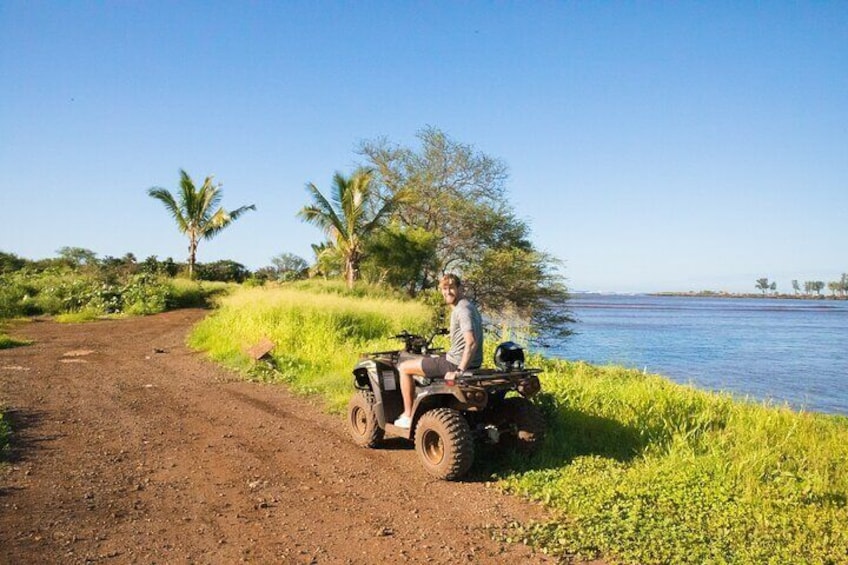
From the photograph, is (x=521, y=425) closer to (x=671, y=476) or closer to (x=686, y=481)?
(x=671, y=476)

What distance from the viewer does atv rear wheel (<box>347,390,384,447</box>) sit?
20.6 ft

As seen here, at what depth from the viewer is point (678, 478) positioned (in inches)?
194

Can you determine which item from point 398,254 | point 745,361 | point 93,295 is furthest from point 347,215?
point 745,361

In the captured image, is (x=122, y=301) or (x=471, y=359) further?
(x=122, y=301)

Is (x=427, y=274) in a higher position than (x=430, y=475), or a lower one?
higher

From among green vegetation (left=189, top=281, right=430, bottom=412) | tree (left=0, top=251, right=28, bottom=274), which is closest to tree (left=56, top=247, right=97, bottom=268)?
tree (left=0, top=251, right=28, bottom=274)

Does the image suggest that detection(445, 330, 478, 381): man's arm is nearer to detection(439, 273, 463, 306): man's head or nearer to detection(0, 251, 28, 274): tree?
detection(439, 273, 463, 306): man's head

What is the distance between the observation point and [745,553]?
148 inches

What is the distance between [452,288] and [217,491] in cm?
273

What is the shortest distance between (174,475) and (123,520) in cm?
104

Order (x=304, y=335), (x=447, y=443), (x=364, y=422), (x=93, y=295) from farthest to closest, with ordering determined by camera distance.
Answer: (x=93, y=295) → (x=304, y=335) → (x=364, y=422) → (x=447, y=443)

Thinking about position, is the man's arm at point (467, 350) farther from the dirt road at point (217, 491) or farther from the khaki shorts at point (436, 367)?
the dirt road at point (217, 491)

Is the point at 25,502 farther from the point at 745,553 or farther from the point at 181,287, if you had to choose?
the point at 181,287

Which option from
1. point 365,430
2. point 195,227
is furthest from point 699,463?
point 195,227
